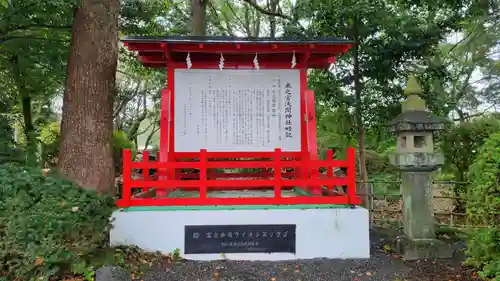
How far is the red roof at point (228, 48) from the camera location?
19.7 ft

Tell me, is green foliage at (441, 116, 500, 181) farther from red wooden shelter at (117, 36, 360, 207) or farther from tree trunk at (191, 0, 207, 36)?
tree trunk at (191, 0, 207, 36)

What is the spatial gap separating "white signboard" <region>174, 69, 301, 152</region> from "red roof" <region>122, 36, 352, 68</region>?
0.81 ft

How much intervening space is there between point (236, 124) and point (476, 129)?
5.76 meters

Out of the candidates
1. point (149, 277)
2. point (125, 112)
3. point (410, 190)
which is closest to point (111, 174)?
point (149, 277)

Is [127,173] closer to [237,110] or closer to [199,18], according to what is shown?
[237,110]

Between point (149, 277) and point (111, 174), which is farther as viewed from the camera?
point (111, 174)

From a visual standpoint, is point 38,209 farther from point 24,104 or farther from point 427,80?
point 24,104

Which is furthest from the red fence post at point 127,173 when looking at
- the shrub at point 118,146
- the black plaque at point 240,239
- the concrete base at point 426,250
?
the shrub at point 118,146

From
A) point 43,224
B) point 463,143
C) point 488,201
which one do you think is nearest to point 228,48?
point 43,224

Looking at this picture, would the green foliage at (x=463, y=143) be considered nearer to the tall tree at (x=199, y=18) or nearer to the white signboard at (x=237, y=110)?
the white signboard at (x=237, y=110)

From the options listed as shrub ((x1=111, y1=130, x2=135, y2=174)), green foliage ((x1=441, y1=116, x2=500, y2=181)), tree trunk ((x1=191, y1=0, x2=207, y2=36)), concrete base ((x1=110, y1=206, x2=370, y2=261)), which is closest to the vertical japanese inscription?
concrete base ((x1=110, y1=206, x2=370, y2=261))

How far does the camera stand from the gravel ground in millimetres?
4789

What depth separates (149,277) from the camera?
183 inches

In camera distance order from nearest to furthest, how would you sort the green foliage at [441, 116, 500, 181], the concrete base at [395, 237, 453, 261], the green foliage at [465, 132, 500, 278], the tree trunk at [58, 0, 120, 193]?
the green foliage at [465, 132, 500, 278], the tree trunk at [58, 0, 120, 193], the concrete base at [395, 237, 453, 261], the green foliage at [441, 116, 500, 181]
